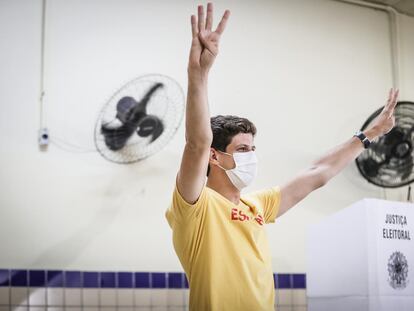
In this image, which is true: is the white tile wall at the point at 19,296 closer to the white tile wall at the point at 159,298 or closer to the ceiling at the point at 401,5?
the white tile wall at the point at 159,298

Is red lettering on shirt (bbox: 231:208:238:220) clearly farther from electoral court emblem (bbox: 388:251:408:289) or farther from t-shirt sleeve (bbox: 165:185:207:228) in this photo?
electoral court emblem (bbox: 388:251:408:289)

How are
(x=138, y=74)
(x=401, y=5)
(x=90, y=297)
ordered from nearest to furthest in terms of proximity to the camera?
1. (x=90, y=297)
2. (x=138, y=74)
3. (x=401, y=5)

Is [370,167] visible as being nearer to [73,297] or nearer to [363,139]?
[363,139]

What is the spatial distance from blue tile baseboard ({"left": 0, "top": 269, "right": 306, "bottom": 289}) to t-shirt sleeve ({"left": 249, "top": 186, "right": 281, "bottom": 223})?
151cm

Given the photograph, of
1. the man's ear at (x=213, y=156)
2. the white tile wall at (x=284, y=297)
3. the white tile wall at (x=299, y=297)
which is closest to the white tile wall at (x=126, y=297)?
the white tile wall at (x=284, y=297)

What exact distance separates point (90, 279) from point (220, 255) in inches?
70.7

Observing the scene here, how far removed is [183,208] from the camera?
2.01m

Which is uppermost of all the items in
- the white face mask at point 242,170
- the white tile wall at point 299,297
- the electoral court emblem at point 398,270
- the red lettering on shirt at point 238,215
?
the white face mask at point 242,170

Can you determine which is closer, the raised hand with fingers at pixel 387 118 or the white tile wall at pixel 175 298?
the raised hand with fingers at pixel 387 118

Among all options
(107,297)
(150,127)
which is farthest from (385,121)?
(107,297)

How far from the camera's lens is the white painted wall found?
369cm

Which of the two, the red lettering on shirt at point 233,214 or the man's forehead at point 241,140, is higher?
the man's forehead at point 241,140

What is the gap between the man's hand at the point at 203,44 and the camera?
1818 millimetres

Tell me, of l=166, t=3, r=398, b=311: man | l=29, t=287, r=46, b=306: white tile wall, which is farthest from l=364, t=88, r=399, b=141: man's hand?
l=29, t=287, r=46, b=306: white tile wall
